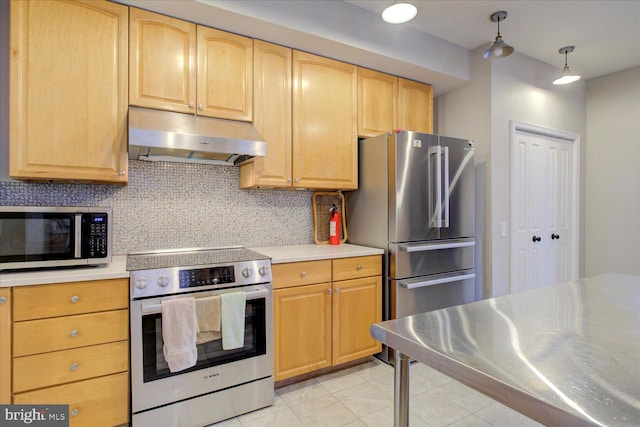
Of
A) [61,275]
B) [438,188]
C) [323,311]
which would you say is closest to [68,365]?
[61,275]

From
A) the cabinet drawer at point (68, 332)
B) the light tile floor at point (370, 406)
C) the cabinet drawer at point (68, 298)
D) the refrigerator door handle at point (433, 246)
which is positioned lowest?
the light tile floor at point (370, 406)

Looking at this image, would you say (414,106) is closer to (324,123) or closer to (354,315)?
(324,123)

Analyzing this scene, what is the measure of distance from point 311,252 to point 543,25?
105 inches

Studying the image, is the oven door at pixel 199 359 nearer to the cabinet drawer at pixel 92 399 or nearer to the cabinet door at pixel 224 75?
the cabinet drawer at pixel 92 399

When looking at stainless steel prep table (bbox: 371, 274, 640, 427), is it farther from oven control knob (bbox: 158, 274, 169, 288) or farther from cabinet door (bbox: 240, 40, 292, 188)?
cabinet door (bbox: 240, 40, 292, 188)

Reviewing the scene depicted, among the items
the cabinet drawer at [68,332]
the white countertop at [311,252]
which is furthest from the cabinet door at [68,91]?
the white countertop at [311,252]

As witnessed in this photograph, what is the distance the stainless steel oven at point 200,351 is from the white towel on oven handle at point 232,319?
0.18 feet

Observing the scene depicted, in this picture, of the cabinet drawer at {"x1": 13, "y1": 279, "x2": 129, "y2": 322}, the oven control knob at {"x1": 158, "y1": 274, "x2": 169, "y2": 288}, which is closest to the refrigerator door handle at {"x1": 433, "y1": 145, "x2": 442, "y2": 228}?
the oven control knob at {"x1": 158, "y1": 274, "x2": 169, "y2": 288}

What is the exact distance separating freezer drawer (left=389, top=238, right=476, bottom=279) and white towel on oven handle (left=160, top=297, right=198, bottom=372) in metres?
1.48

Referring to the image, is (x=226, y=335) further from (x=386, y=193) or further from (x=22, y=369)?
(x=386, y=193)

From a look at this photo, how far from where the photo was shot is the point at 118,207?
7.25 ft

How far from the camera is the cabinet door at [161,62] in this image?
200cm

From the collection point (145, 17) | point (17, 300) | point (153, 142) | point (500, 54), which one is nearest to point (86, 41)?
point (145, 17)

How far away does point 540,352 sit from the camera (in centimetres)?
84
